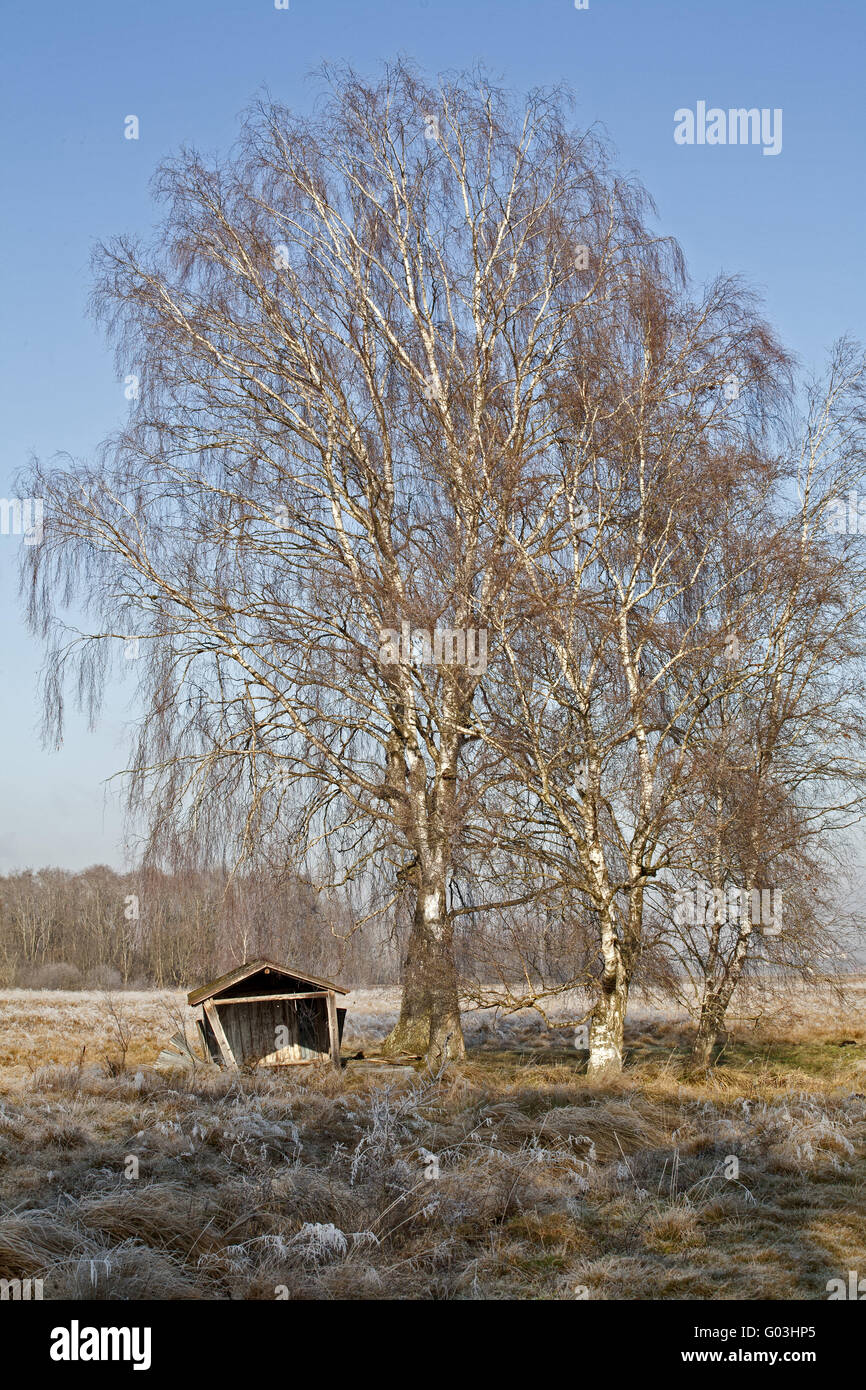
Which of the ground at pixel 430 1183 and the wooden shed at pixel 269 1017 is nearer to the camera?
the ground at pixel 430 1183

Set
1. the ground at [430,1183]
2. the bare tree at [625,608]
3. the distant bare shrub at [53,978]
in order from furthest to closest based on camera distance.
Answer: the distant bare shrub at [53,978] → the bare tree at [625,608] → the ground at [430,1183]

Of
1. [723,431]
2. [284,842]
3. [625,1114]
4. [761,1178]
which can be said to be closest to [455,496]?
[723,431]

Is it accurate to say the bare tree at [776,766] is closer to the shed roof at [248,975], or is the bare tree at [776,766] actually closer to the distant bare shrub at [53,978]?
the shed roof at [248,975]

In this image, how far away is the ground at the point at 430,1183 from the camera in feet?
19.9

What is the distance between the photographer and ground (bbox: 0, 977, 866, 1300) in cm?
606

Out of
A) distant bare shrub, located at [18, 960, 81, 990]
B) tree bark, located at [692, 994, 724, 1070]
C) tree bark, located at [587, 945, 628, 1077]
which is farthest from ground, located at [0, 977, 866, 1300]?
distant bare shrub, located at [18, 960, 81, 990]

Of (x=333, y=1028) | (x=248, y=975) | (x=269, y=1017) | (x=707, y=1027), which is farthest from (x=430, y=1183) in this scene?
(x=269, y=1017)

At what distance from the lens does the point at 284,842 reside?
13.5 m

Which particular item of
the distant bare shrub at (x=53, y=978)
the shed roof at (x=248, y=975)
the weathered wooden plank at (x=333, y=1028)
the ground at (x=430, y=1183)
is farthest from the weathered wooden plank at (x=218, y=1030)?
Answer: the distant bare shrub at (x=53, y=978)

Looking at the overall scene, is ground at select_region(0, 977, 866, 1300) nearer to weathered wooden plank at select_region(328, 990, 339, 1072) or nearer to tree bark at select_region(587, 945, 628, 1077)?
tree bark at select_region(587, 945, 628, 1077)

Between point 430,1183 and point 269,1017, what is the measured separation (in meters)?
7.93
